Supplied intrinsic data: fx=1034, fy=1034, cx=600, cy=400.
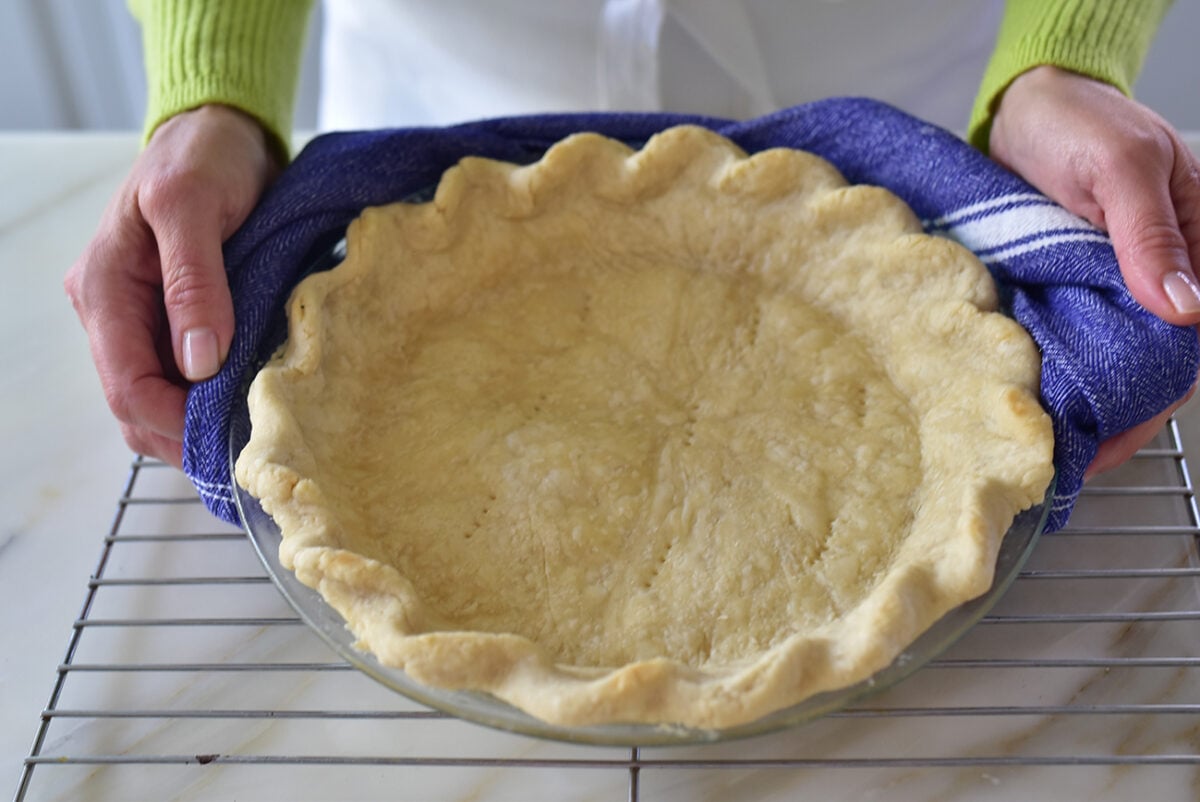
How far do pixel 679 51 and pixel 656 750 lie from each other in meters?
1.53

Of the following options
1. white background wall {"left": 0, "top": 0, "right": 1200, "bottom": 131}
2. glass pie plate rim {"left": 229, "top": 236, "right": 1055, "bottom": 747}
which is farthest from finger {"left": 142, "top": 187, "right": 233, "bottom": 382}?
white background wall {"left": 0, "top": 0, "right": 1200, "bottom": 131}

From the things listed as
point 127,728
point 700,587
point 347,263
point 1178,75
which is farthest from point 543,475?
point 1178,75

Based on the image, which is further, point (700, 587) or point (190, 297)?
point (190, 297)

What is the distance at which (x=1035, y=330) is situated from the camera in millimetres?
1612

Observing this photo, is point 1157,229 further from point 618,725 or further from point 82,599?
point 82,599

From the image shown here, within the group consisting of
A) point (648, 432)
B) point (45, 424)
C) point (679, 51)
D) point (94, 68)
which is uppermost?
point (679, 51)

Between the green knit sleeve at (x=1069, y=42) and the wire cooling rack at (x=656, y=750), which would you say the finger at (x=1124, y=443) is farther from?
the green knit sleeve at (x=1069, y=42)

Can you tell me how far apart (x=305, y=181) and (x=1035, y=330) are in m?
1.26

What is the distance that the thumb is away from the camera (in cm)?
160

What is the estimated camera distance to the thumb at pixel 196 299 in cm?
160

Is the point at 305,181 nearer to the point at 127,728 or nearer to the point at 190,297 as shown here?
the point at 190,297

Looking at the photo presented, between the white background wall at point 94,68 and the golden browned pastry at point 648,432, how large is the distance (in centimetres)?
228

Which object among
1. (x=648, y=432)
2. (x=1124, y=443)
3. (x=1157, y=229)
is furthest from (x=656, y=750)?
(x=1157, y=229)

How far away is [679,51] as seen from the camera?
2.30m
